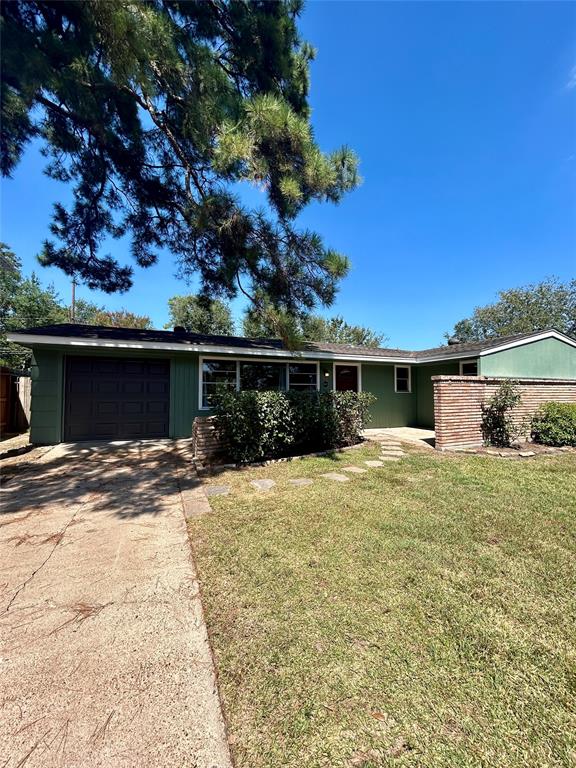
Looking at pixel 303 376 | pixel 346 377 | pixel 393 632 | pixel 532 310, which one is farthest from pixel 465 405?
pixel 532 310

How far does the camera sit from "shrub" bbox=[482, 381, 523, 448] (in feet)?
25.0

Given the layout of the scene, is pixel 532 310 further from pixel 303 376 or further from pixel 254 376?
pixel 254 376

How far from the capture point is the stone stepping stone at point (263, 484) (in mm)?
4559

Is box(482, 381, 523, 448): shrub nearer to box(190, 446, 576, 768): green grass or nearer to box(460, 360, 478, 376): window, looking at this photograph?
box(460, 360, 478, 376): window

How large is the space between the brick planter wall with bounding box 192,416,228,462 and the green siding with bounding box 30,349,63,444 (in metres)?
3.95

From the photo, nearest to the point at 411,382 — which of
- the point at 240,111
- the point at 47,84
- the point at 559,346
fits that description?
the point at 559,346

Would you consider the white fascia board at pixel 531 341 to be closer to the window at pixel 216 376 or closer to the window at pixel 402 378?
the window at pixel 402 378

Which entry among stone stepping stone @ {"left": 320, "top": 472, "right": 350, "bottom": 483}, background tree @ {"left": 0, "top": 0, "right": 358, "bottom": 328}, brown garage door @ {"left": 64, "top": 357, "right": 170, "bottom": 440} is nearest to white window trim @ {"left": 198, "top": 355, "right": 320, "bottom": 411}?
brown garage door @ {"left": 64, "top": 357, "right": 170, "bottom": 440}

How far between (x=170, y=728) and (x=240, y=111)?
688 centimetres

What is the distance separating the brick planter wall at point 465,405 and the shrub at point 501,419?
156 millimetres

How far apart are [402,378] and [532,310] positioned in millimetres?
25687

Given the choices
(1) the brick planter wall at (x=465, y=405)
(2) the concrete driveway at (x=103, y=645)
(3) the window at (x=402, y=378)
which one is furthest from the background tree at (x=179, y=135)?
(3) the window at (x=402, y=378)

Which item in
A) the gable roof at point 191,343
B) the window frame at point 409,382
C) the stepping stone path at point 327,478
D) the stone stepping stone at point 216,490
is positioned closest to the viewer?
the stone stepping stone at point 216,490

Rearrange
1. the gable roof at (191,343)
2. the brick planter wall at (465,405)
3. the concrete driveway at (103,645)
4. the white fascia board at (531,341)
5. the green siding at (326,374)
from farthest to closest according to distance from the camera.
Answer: the green siding at (326,374) → the white fascia board at (531,341) → the brick planter wall at (465,405) → the gable roof at (191,343) → the concrete driveway at (103,645)
